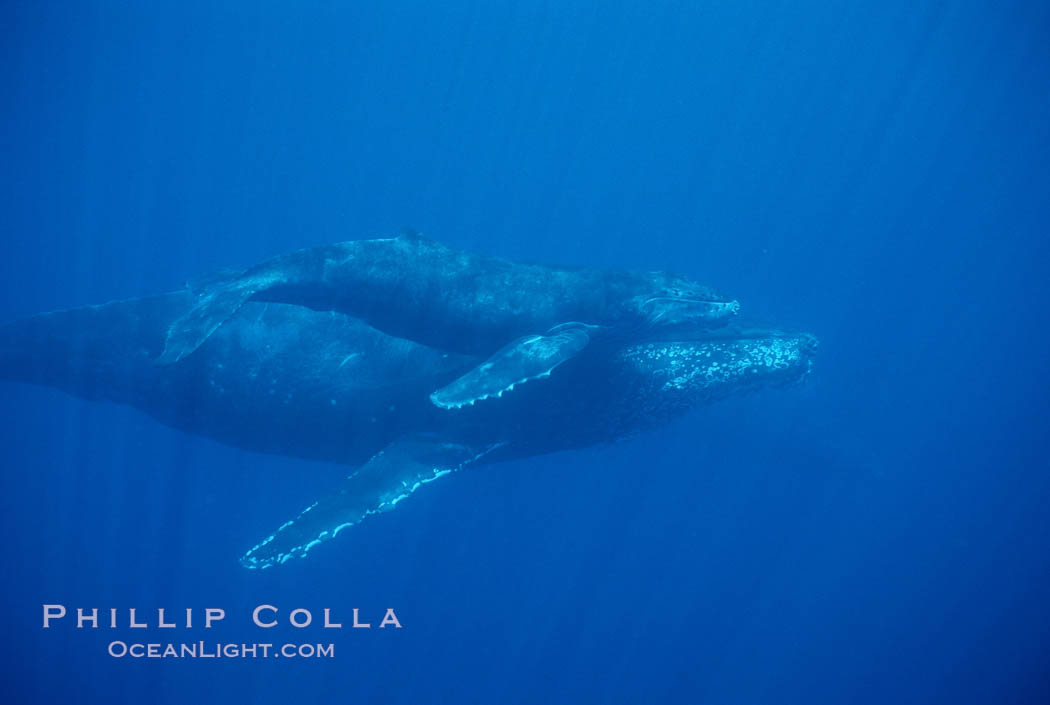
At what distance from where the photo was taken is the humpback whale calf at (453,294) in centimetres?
661

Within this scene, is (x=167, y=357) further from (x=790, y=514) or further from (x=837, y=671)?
(x=837, y=671)

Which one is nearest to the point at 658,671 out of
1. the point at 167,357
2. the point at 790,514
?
the point at 790,514

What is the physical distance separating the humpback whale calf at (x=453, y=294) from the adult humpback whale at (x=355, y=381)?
0.57 m

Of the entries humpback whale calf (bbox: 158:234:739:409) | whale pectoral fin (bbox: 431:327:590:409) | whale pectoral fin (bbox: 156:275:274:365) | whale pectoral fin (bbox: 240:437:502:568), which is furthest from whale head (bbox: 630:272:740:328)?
whale pectoral fin (bbox: 156:275:274:365)

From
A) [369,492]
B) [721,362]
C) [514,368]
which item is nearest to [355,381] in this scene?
[369,492]

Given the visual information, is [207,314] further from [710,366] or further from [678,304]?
[710,366]

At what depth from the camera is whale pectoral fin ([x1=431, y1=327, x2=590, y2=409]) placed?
5312 millimetres

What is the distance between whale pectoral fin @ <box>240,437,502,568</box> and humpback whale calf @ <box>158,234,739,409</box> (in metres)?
1.10

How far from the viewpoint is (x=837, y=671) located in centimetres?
1833

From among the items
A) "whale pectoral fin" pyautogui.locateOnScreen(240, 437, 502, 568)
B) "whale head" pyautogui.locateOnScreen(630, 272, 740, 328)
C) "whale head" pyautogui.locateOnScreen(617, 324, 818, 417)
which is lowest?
"whale pectoral fin" pyautogui.locateOnScreen(240, 437, 502, 568)

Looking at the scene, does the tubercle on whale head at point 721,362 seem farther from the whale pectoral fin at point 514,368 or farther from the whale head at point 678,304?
the whale pectoral fin at point 514,368

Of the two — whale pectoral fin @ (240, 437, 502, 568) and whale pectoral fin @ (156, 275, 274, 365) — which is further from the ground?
whale pectoral fin @ (156, 275, 274, 365)

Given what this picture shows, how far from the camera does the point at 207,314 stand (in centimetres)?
600

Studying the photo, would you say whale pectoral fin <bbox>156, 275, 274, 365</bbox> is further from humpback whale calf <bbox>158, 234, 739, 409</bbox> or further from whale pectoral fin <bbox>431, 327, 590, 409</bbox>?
whale pectoral fin <bbox>431, 327, 590, 409</bbox>
